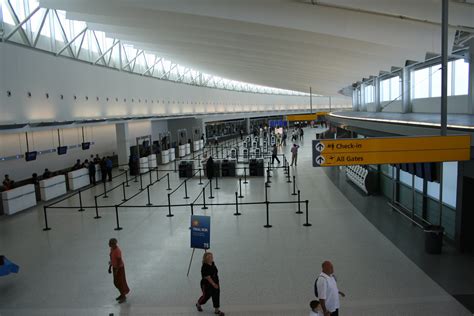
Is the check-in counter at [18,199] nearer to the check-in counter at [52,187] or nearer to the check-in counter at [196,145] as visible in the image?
the check-in counter at [52,187]

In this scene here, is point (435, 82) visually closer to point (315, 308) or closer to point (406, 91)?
point (406, 91)

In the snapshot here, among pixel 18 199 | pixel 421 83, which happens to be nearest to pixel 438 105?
pixel 421 83

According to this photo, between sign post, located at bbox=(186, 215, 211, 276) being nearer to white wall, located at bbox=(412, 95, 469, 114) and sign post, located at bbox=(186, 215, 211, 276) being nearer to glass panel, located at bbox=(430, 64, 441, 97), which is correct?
white wall, located at bbox=(412, 95, 469, 114)

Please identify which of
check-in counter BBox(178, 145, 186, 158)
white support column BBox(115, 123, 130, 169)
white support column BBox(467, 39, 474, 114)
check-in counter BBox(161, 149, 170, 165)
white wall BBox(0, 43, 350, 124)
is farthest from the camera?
check-in counter BBox(178, 145, 186, 158)

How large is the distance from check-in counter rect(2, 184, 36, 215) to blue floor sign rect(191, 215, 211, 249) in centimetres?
903

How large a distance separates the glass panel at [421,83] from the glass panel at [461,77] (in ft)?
8.95

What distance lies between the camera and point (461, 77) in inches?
391

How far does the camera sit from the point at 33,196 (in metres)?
14.1

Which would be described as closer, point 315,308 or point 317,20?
point 315,308

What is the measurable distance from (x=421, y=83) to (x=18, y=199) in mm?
15287

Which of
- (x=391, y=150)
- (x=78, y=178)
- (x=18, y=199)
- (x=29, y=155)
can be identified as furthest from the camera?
(x=78, y=178)

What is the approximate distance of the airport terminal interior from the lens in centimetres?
615

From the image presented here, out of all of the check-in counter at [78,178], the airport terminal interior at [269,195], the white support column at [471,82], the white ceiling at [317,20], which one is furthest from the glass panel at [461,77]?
the check-in counter at [78,178]

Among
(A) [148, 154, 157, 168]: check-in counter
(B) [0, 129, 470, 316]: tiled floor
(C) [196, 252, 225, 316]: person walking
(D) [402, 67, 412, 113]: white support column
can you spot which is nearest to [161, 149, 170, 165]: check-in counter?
(A) [148, 154, 157, 168]: check-in counter
